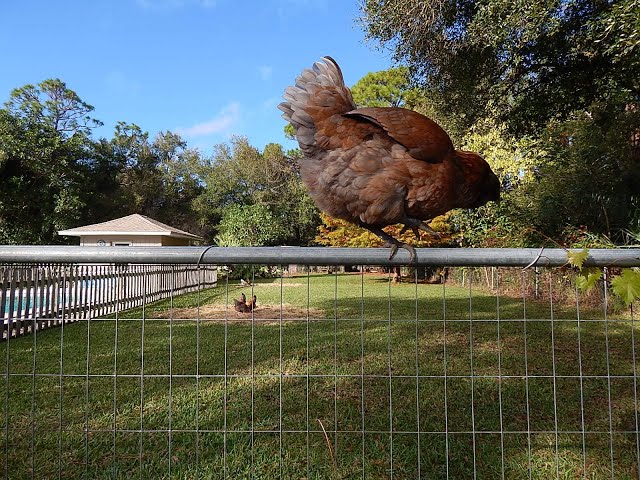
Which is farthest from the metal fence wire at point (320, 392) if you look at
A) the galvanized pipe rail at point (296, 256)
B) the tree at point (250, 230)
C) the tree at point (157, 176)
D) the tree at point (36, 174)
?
the tree at point (157, 176)

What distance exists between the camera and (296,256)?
1.39 meters

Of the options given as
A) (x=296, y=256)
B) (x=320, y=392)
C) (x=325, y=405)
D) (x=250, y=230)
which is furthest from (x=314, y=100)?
(x=250, y=230)

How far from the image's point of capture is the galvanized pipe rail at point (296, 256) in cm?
139

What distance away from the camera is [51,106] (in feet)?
79.7

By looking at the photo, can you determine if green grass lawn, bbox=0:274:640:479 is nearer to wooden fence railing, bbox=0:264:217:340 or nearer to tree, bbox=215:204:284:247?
wooden fence railing, bbox=0:264:217:340

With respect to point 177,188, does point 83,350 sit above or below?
below

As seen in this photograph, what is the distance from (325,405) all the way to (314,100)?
2.68 meters

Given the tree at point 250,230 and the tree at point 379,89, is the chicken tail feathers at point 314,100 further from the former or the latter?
the tree at point 379,89

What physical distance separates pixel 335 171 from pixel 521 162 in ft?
40.1

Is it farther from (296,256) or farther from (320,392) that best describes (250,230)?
(296,256)

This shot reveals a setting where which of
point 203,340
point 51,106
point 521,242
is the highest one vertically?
point 51,106

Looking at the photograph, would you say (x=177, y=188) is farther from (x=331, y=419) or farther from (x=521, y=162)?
(x=331, y=419)

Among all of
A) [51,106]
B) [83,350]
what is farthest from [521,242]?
[51,106]

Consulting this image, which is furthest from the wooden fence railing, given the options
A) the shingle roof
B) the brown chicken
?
the shingle roof
